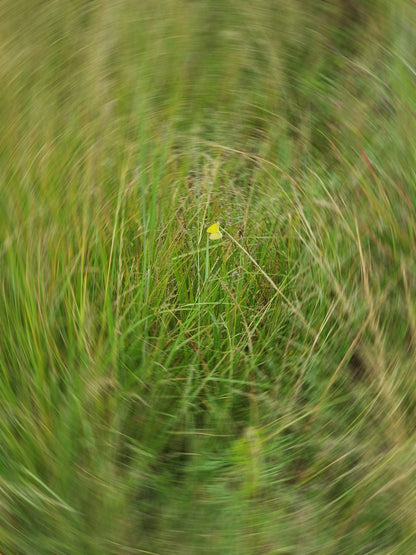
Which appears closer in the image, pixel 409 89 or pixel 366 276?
pixel 366 276

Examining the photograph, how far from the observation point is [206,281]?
1172mm

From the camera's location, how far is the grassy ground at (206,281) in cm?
96

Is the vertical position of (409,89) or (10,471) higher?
(409,89)

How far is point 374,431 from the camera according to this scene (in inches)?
42.2

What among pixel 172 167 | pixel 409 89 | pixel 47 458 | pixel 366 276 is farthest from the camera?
pixel 172 167

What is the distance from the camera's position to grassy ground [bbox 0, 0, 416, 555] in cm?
96

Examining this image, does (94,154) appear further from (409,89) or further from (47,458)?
(409,89)

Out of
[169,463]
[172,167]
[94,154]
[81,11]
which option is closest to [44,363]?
[169,463]

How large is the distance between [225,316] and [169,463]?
1.08 ft

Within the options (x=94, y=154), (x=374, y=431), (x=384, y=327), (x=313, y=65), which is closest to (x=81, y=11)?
(x=94, y=154)

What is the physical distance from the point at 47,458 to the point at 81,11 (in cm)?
109

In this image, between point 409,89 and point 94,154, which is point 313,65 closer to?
point 409,89

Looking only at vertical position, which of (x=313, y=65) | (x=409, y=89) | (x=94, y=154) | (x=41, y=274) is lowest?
(x=41, y=274)

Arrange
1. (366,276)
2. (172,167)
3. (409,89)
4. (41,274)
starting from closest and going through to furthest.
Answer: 1. (41,274)
2. (366,276)
3. (409,89)
4. (172,167)
